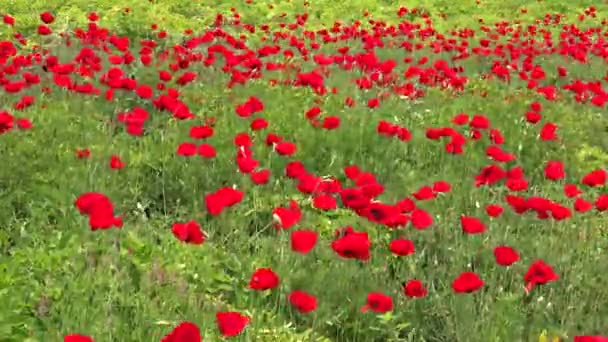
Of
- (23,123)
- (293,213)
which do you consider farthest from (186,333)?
(23,123)

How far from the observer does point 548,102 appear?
7.75 meters

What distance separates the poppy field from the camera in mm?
2926

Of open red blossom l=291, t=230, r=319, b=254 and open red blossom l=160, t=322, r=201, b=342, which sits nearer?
open red blossom l=160, t=322, r=201, b=342

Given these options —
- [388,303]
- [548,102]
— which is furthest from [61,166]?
[548,102]

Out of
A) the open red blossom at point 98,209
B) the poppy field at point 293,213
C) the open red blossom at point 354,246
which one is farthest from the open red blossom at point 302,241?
the open red blossom at point 98,209

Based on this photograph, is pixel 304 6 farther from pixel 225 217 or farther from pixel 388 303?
pixel 388 303

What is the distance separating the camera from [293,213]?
10.5 ft

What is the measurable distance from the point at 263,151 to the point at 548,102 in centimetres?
398

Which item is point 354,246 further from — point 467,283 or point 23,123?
point 23,123

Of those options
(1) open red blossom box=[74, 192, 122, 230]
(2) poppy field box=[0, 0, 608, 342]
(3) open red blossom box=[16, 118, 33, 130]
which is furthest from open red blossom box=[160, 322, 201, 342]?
(3) open red blossom box=[16, 118, 33, 130]

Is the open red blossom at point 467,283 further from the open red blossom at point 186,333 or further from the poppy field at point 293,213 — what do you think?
the open red blossom at point 186,333

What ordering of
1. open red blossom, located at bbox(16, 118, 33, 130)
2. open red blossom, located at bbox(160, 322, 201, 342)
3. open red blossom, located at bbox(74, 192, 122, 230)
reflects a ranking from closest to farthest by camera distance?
open red blossom, located at bbox(160, 322, 201, 342)
open red blossom, located at bbox(74, 192, 122, 230)
open red blossom, located at bbox(16, 118, 33, 130)

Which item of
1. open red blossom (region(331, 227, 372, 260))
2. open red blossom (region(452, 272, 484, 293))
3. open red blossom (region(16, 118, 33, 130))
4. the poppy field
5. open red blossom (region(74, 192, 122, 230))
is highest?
open red blossom (region(74, 192, 122, 230))

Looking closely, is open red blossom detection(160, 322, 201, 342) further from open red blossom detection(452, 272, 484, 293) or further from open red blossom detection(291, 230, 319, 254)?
open red blossom detection(452, 272, 484, 293)
